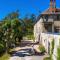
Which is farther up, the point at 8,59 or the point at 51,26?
the point at 51,26

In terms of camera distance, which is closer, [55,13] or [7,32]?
[7,32]

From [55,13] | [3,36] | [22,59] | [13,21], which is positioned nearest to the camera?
[22,59]

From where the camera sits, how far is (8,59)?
29.9m

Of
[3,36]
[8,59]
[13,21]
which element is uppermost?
[13,21]

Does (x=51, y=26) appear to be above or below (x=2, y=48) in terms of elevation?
above

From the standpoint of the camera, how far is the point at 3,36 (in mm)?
37031

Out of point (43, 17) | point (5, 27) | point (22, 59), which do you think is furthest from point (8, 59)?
point (43, 17)

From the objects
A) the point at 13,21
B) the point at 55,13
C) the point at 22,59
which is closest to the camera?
the point at 22,59

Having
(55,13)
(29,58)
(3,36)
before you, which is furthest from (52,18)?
(29,58)

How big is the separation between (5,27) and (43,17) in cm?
1755

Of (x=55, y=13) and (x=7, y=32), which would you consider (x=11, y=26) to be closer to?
(x=7, y=32)

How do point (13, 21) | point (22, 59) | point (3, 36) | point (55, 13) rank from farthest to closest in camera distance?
point (55, 13) < point (3, 36) < point (13, 21) < point (22, 59)

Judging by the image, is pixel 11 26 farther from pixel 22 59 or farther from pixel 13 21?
pixel 22 59

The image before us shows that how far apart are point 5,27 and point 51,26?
1922cm
